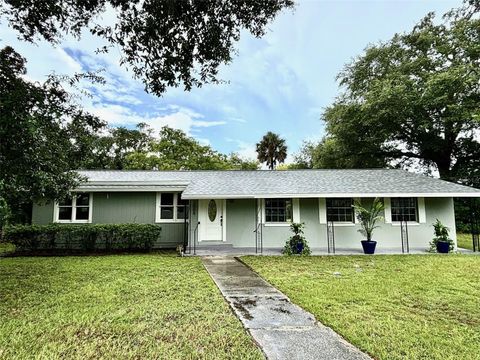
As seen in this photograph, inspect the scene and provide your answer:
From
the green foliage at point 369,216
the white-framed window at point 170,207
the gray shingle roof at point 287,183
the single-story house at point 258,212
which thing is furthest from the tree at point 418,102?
the white-framed window at point 170,207

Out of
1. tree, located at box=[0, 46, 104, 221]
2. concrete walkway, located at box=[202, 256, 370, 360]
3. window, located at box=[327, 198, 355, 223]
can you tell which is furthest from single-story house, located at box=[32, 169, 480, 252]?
concrete walkway, located at box=[202, 256, 370, 360]

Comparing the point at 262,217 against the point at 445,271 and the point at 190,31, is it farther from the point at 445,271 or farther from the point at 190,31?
the point at 190,31

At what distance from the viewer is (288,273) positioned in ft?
25.1

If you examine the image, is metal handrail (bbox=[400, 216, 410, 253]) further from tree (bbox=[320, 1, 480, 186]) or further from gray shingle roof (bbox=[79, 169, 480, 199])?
tree (bbox=[320, 1, 480, 186])

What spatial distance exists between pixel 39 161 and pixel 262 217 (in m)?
8.12

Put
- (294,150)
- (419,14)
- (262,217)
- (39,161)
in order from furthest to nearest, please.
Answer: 1. (294,150)
2. (419,14)
3. (262,217)
4. (39,161)

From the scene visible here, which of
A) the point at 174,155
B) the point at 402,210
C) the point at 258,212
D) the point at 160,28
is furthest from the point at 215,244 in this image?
the point at 174,155

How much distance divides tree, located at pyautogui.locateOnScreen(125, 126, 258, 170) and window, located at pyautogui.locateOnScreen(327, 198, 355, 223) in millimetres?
19023

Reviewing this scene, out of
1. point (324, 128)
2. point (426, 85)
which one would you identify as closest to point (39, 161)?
point (426, 85)

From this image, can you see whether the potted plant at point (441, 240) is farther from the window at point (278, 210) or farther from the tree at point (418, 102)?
the tree at point (418, 102)

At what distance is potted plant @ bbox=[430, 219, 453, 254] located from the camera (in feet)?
36.2

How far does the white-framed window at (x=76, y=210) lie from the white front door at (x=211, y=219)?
15.6ft

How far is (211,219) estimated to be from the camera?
1238cm

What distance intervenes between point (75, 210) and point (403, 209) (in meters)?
13.7
